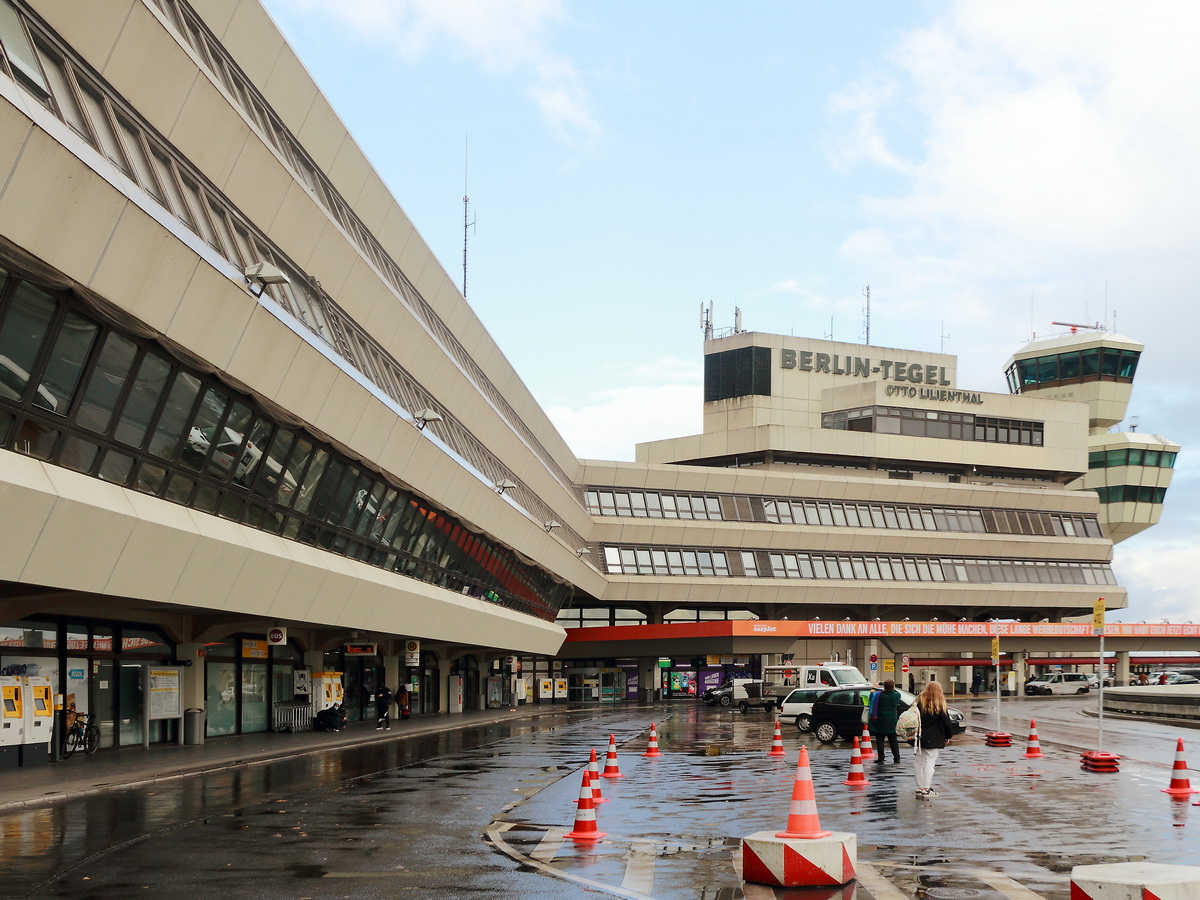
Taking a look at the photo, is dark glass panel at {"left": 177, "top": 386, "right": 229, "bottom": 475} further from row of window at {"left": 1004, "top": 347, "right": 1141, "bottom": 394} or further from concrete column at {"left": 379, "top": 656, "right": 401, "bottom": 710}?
row of window at {"left": 1004, "top": 347, "right": 1141, "bottom": 394}

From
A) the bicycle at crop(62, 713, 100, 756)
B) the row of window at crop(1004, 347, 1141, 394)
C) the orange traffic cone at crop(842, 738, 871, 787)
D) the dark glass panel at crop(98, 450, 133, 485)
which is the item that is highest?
the row of window at crop(1004, 347, 1141, 394)

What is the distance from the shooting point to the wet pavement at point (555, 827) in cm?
1130

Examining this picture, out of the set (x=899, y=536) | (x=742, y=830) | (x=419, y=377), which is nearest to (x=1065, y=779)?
(x=742, y=830)

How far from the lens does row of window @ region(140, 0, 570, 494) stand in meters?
21.5

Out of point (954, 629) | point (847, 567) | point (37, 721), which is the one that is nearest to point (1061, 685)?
point (954, 629)

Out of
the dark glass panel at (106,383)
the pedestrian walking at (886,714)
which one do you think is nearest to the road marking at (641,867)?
the dark glass panel at (106,383)

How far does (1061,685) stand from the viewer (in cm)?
8038

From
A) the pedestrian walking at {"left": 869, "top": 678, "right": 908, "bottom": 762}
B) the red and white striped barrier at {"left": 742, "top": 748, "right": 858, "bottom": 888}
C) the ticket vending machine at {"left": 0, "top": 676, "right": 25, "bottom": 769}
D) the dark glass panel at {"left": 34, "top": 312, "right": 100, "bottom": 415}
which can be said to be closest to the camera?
the red and white striped barrier at {"left": 742, "top": 748, "right": 858, "bottom": 888}

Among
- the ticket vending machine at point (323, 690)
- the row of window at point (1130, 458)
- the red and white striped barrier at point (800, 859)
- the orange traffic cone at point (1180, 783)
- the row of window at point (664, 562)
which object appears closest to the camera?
the red and white striped barrier at point (800, 859)

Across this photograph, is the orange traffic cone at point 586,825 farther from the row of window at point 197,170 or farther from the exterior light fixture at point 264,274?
the row of window at point 197,170

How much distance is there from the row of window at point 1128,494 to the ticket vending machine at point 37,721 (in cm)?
8624

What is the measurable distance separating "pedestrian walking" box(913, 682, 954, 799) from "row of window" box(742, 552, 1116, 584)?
5500 centimetres

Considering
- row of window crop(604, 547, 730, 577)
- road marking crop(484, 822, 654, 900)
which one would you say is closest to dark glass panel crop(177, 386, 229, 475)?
road marking crop(484, 822, 654, 900)

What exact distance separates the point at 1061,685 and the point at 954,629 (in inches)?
438
